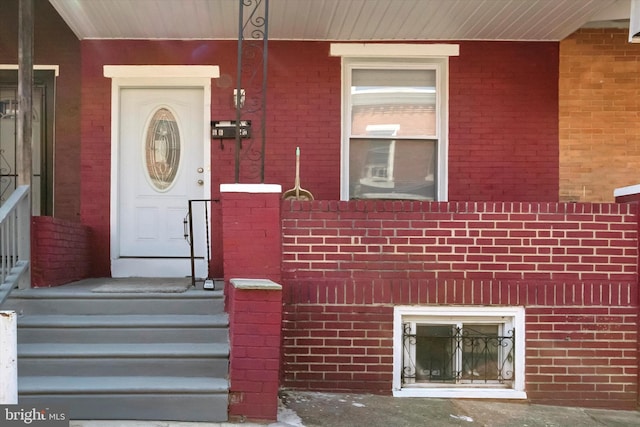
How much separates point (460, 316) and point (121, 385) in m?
2.77

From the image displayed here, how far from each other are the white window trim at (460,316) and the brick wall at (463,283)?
0.06 meters

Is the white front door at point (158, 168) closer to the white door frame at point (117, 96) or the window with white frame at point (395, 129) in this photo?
the white door frame at point (117, 96)

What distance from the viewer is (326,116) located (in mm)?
6383

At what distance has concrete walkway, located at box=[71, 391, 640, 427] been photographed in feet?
13.2

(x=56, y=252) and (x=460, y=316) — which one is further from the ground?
(x=56, y=252)

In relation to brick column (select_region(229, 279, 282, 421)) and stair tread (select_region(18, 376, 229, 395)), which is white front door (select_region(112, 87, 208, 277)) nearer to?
stair tread (select_region(18, 376, 229, 395))

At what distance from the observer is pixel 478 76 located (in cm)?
643

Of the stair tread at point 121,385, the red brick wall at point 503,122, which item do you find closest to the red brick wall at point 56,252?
the stair tread at point 121,385

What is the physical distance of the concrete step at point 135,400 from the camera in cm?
393

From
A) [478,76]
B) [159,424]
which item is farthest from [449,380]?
[478,76]

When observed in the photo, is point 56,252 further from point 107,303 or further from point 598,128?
point 598,128

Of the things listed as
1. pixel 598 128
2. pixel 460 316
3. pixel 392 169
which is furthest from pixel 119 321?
pixel 598 128

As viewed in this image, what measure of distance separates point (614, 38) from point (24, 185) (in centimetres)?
643

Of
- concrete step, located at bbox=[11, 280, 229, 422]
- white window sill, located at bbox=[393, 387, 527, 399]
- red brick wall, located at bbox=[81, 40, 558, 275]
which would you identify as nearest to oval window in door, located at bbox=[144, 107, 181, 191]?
red brick wall, located at bbox=[81, 40, 558, 275]
